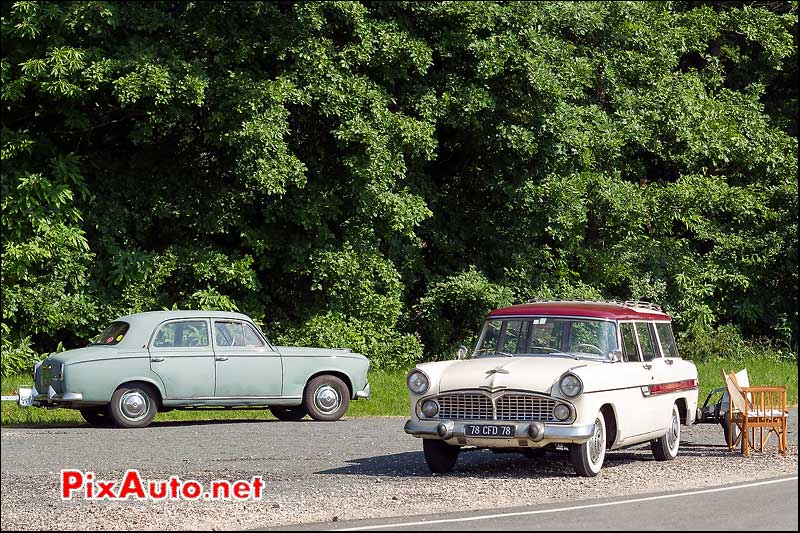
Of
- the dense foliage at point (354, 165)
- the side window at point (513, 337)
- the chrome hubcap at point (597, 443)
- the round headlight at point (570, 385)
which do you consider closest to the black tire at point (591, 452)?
the chrome hubcap at point (597, 443)

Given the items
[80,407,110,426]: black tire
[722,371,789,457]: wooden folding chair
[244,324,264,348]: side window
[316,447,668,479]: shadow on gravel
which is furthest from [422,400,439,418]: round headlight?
[80,407,110,426]: black tire

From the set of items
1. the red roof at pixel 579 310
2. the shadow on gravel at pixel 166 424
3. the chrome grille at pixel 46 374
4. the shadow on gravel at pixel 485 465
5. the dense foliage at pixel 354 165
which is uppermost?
the dense foliage at pixel 354 165

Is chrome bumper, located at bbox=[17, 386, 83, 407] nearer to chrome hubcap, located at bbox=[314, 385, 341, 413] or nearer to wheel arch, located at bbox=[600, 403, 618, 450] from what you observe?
chrome hubcap, located at bbox=[314, 385, 341, 413]

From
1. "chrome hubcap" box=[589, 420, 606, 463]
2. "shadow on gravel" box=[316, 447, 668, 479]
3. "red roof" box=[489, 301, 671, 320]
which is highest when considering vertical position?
"red roof" box=[489, 301, 671, 320]

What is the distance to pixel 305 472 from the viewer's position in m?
13.9

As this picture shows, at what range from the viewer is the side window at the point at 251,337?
1966 cm

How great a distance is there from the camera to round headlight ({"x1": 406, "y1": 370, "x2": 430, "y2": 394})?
13773 mm

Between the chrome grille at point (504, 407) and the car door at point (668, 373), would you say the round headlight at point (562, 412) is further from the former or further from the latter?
the car door at point (668, 373)

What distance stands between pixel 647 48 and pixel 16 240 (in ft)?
54.1

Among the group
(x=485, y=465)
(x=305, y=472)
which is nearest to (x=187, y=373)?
(x=305, y=472)

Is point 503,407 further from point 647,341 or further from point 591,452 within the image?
point 647,341

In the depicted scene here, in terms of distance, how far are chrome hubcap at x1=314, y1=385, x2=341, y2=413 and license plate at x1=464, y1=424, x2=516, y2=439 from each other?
7.11 m

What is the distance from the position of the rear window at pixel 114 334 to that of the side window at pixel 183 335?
0.51m

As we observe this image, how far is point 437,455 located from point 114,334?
7097 millimetres
